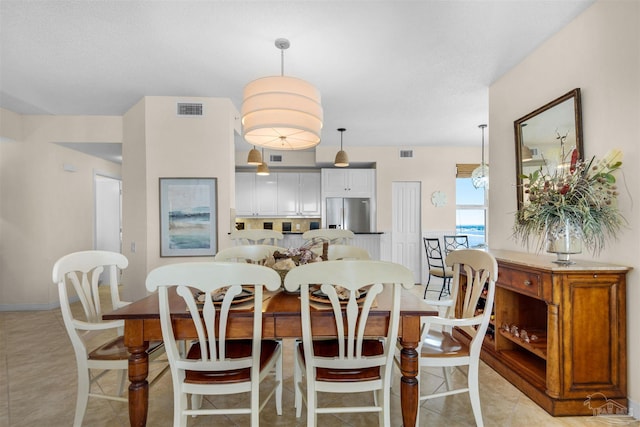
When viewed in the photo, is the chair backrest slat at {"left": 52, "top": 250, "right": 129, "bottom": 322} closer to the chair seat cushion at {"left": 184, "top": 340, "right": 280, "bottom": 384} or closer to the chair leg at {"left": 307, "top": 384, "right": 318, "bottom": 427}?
the chair seat cushion at {"left": 184, "top": 340, "right": 280, "bottom": 384}

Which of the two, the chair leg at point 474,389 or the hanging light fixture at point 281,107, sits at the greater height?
the hanging light fixture at point 281,107

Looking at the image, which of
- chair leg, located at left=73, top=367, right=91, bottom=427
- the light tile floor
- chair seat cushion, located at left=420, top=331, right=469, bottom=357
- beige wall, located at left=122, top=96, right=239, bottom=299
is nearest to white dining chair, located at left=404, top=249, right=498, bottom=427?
chair seat cushion, located at left=420, top=331, right=469, bottom=357

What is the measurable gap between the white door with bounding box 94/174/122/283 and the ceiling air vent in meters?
2.83

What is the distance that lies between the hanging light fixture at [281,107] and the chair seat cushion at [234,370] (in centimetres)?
131

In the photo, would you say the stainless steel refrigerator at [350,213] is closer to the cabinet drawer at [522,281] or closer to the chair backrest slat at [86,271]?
the cabinet drawer at [522,281]

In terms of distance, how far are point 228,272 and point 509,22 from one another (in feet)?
8.78

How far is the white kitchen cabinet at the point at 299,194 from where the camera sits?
275 inches

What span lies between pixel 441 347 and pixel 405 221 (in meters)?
4.89

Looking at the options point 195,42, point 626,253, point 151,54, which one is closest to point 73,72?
point 151,54

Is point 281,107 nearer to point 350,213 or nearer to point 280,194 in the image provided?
point 350,213

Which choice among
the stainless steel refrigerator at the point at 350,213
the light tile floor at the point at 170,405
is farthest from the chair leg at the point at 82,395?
the stainless steel refrigerator at the point at 350,213

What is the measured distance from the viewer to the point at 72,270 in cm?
192

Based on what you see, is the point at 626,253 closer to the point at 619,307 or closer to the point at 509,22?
the point at 619,307

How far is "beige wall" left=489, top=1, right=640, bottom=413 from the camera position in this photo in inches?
79.0
